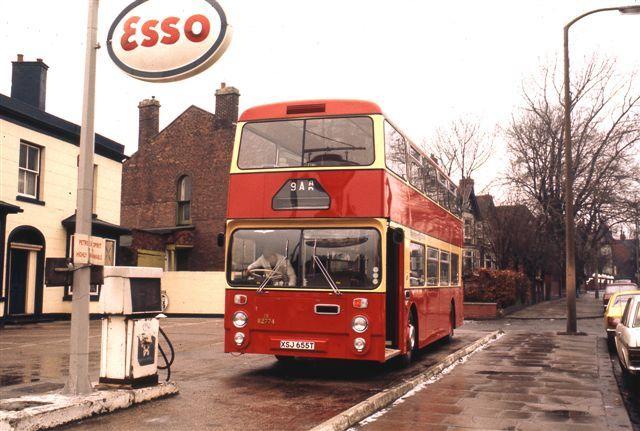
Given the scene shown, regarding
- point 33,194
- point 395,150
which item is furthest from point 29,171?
point 395,150

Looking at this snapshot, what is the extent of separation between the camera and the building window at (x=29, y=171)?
21670mm

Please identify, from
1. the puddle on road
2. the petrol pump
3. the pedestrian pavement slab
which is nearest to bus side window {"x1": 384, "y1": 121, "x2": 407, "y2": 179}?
the petrol pump

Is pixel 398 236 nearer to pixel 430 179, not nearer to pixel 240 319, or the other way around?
pixel 240 319

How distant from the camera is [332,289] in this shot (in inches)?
408

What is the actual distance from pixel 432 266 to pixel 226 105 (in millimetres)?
23507

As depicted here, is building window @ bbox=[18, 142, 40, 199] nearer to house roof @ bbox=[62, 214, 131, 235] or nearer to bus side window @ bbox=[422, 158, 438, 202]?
house roof @ bbox=[62, 214, 131, 235]

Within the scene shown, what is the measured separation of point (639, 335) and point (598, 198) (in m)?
34.6

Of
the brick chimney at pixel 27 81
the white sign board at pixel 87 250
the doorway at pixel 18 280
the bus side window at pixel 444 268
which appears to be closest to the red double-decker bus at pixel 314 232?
the white sign board at pixel 87 250

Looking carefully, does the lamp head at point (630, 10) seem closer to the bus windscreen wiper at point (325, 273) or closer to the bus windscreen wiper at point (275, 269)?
the bus windscreen wiper at point (325, 273)

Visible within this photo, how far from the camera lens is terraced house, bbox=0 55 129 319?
2059 cm

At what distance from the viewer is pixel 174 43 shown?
8.27m

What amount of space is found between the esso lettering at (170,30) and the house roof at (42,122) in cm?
1369

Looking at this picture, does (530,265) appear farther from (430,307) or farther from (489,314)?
(430,307)

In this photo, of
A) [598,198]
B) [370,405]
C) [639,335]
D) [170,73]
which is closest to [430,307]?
[639,335]
